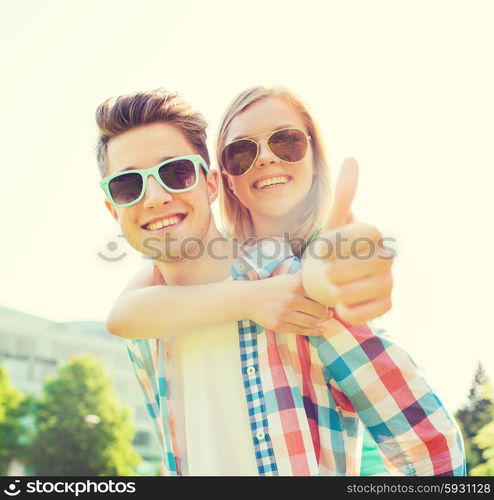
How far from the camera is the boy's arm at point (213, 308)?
2.00 metres

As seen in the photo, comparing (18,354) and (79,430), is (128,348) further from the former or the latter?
(18,354)

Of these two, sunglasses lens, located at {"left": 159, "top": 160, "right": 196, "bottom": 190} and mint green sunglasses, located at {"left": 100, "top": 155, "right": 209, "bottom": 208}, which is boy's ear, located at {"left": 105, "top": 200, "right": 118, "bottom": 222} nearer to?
mint green sunglasses, located at {"left": 100, "top": 155, "right": 209, "bottom": 208}

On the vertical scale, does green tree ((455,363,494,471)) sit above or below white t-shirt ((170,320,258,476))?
above

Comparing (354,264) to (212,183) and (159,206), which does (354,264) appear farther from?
(212,183)

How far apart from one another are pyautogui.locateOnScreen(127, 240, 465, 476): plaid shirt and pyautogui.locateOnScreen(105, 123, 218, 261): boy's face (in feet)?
1.40

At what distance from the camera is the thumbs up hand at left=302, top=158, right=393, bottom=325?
1.58 m

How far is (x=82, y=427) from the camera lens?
24.9 m

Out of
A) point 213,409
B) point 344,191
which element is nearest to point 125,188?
point 213,409

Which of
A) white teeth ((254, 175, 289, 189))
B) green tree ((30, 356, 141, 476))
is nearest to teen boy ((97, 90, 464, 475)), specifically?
white teeth ((254, 175, 289, 189))

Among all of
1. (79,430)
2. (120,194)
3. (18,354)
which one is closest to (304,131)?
(120,194)

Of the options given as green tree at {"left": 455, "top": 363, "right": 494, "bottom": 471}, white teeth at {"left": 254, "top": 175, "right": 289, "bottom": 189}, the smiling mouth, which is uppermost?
green tree at {"left": 455, "top": 363, "right": 494, "bottom": 471}

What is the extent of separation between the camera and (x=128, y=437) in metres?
26.4

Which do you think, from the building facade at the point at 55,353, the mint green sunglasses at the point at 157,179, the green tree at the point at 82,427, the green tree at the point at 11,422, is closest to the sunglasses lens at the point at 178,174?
the mint green sunglasses at the point at 157,179

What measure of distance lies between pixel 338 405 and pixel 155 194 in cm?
105
